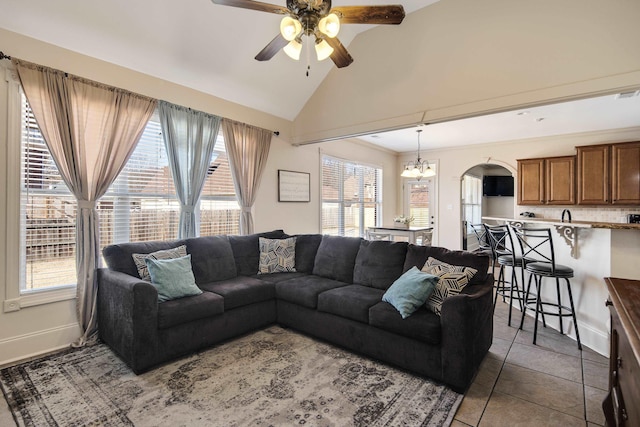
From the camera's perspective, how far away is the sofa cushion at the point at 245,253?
3.72 metres

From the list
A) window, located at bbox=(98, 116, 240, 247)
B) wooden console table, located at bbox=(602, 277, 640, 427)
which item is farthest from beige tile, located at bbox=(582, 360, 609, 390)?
window, located at bbox=(98, 116, 240, 247)

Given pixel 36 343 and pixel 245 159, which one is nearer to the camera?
pixel 36 343

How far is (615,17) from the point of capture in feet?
8.34

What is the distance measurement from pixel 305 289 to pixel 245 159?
6.97 ft

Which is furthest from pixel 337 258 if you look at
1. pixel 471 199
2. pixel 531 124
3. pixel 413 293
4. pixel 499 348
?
pixel 471 199

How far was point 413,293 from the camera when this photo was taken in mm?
2432

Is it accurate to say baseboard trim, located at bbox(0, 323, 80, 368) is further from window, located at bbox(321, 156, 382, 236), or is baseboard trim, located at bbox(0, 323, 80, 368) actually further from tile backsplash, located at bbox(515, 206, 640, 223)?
tile backsplash, located at bbox(515, 206, 640, 223)

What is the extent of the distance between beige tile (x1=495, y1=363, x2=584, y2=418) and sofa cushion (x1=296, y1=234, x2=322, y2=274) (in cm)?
223

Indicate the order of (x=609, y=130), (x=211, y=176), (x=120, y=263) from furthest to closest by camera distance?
(x=609, y=130)
(x=211, y=176)
(x=120, y=263)

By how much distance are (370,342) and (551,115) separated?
4550mm

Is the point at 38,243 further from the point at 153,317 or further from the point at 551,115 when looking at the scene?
the point at 551,115

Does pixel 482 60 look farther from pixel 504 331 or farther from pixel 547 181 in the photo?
pixel 547 181

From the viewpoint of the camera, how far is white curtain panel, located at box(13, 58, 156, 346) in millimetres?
2662

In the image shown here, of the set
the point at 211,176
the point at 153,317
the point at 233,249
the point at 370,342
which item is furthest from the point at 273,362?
the point at 211,176
